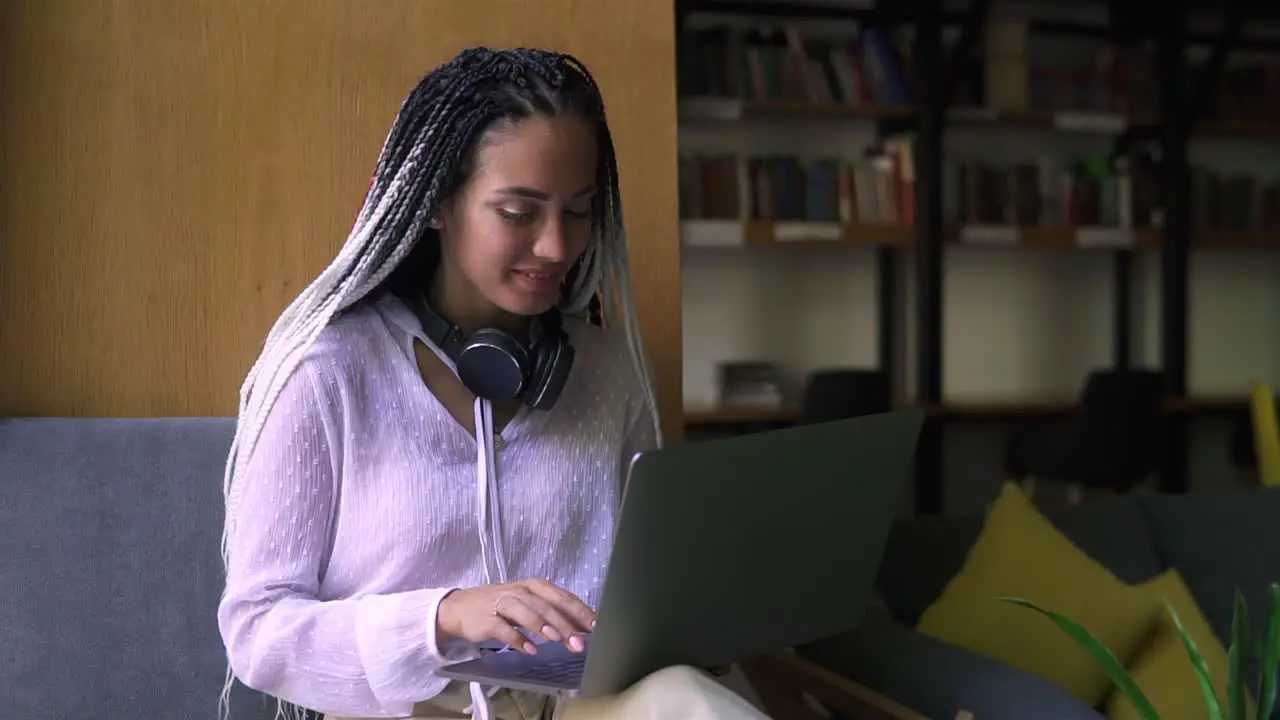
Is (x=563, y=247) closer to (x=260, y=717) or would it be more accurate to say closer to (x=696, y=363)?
(x=260, y=717)

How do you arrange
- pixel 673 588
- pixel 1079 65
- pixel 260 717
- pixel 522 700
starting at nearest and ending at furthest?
pixel 673 588 → pixel 522 700 → pixel 260 717 → pixel 1079 65

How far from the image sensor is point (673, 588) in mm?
1112

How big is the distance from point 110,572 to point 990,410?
375 cm

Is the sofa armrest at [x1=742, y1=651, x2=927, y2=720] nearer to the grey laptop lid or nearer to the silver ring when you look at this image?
the grey laptop lid

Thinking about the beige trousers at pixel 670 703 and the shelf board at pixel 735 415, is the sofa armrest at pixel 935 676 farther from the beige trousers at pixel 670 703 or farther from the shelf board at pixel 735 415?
the shelf board at pixel 735 415

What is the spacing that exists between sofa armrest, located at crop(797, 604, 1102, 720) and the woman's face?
0.69 metres

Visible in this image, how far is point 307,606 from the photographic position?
4.01 feet

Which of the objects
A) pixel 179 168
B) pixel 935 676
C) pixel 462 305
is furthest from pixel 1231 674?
pixel 179 168

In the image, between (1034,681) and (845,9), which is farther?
(845,9)

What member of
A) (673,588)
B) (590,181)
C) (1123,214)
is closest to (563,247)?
(590,181)

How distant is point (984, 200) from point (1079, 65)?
0.93m

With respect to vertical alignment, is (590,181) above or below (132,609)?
above

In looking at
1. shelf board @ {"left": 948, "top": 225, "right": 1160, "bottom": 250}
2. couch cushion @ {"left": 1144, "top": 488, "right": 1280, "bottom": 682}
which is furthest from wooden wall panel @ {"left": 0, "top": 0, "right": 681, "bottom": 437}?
shelf board @ {"left": 948, "top": 225, "right": 1160, "bottom": 250}

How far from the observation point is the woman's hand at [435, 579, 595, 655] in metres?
1.11
